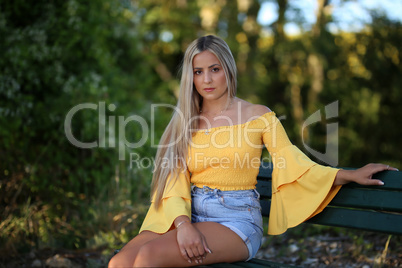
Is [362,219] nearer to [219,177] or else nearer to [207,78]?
[219,177]

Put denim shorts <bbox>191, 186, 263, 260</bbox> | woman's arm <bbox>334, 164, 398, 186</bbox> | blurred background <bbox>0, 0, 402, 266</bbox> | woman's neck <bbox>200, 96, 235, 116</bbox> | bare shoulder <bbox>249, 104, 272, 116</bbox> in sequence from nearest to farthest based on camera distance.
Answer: woman's arm <bbox>334, 164, 398, 186</bbox> < denim shorts <bbox>191, 186, 263, 260</bbox> < bare shoulder <bbox>249, 104, 272, 116</bbox> < woman's neck <bbox>200, 96, 235, 116</bbox> < blurred background <bbox>0, 0, 402, 266</bbox>

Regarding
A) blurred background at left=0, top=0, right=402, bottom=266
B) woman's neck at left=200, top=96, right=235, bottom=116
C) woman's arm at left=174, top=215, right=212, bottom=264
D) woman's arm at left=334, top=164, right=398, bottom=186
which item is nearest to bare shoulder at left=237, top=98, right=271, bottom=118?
woman's neck at left=200, top=96, right=235, bottom=116

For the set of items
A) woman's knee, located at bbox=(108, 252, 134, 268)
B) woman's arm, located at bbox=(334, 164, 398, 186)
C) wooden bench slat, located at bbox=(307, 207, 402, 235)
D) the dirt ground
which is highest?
woman's arm, located at bbox=(334, 164, 398, 186)

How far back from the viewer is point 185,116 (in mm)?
2598

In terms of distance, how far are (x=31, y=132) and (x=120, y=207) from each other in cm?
153

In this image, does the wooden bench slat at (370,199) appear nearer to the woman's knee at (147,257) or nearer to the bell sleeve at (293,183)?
the bell sleeve at (293,183)

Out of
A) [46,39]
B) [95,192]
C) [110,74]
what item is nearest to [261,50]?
[110,74]

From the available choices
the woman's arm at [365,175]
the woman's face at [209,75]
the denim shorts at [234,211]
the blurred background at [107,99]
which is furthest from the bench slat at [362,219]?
the blurred background at [107,99]

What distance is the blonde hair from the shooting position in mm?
2508

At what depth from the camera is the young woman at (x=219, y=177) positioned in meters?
2.17

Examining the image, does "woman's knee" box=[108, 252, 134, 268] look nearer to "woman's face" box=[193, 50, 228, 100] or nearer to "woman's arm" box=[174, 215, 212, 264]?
"woman's arm" box=[174, 215, 212, 264]

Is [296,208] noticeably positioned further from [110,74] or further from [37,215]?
[110,74]

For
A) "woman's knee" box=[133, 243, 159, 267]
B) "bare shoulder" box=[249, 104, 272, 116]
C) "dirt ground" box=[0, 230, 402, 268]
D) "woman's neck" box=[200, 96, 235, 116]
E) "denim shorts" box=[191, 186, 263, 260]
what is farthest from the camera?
"dirt ground" box=[0, 230, 402, 268]

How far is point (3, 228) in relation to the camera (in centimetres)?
378
